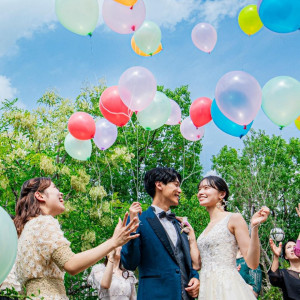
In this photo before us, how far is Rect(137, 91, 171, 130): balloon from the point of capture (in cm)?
559

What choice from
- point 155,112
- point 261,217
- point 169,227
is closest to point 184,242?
point 169,227

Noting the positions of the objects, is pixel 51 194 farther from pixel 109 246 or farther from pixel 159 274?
pixel 159 274

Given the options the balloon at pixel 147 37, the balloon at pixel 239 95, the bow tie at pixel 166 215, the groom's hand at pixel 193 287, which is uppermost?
the balloon at pixel 147 37

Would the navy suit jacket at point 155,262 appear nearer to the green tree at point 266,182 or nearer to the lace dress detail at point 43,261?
the lace dress detail at point 43,261

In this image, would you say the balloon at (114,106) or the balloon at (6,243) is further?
the balloon at (114,106)

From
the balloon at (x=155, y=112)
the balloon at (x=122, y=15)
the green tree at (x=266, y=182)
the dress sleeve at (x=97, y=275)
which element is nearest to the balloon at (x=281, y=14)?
the balloon at (x=155, y=112)

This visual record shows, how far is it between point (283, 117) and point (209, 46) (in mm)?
3182

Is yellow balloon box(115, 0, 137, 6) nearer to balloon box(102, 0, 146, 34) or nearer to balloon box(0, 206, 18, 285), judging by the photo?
balloon box(102, 0, 146, 34)

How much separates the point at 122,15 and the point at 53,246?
4.22 m

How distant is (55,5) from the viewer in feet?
17.5

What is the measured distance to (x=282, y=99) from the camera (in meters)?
4.62

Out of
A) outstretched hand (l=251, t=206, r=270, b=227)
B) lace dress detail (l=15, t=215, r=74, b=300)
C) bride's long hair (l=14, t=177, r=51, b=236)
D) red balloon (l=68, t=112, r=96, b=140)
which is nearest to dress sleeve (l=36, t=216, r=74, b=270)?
lace dress detail (l=15, t=215, r=74, b=300)

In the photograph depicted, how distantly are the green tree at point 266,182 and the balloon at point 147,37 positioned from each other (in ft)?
43.2

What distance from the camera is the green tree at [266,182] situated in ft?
62.8
